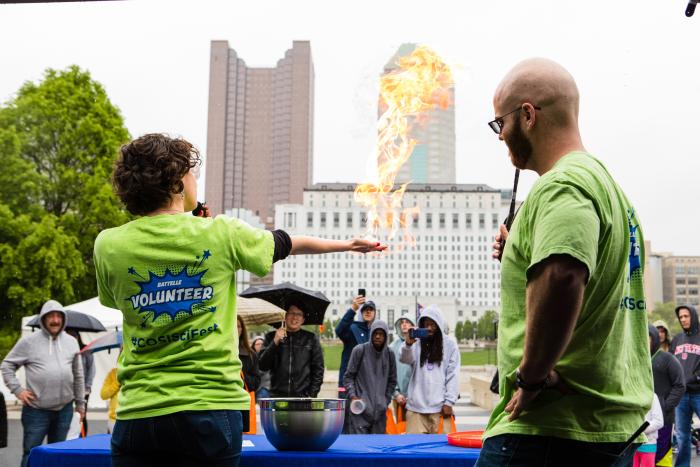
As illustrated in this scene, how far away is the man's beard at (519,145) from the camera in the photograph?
2.12 metres

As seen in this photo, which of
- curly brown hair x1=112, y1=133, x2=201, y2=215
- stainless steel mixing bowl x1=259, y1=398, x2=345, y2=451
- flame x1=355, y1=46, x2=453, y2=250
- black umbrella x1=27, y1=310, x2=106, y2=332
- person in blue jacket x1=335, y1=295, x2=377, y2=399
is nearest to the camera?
curly brown hair x1=112, y1=133, x2=201, y2=215

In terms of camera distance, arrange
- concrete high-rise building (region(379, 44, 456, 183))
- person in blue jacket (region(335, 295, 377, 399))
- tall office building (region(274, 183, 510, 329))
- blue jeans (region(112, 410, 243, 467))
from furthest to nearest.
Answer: concrete high-rise building (region(379, 44, 456, 183)), tall office building (region(274, 183, 510, 329)), person in blue jacket (region(335, 295, 377, 399)), blue jeans (region(112, 410, 243, 467))

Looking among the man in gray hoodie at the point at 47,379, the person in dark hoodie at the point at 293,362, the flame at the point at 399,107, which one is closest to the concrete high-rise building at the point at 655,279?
the person in dark hoodie at the point at 293,362

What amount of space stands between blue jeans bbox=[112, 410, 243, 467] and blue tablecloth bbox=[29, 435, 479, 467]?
85 cm

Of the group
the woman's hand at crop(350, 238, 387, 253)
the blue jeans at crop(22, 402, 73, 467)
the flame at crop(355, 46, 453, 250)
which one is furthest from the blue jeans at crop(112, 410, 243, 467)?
the blue jeans at crop(22, 402, 73, 467)

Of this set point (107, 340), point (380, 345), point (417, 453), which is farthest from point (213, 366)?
point (107, 340)

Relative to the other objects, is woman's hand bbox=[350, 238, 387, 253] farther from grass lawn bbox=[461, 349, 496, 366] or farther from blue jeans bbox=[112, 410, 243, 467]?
grass lawn bbox=[461, 349, 496, 366]

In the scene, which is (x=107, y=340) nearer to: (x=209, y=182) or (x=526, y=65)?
(x=526, y=65)

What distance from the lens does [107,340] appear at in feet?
35.8

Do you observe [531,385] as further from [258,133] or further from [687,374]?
[258,133]

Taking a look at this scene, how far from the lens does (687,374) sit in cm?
914

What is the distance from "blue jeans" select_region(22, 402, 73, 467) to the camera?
7410 mm

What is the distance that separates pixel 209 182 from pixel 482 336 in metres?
71.2

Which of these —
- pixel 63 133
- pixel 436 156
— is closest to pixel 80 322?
pixel 63 133
